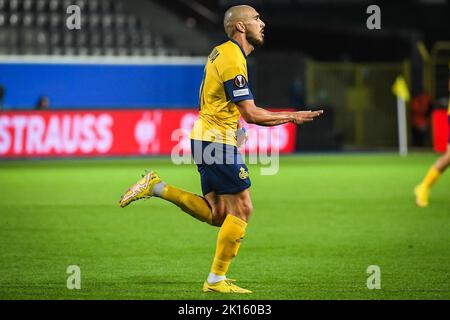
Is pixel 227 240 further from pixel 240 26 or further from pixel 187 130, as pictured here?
pixel 187 130

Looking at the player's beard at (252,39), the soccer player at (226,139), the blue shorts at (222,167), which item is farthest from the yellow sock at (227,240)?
the player's beard at (252,39)

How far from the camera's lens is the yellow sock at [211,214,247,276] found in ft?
24.7

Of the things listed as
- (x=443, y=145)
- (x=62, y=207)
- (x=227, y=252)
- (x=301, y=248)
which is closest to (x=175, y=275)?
(x=227, y=252)

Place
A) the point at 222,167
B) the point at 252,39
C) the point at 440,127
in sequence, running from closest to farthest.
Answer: the point at 222,167 < the point at 252,39 < the point at 440,127

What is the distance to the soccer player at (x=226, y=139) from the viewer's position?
7.51 metres

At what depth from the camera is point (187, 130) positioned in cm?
2631

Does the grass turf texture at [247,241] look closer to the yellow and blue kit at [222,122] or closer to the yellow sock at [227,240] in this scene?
the yellow sock at [227,240]

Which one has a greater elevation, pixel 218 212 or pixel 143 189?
pixel 143 189

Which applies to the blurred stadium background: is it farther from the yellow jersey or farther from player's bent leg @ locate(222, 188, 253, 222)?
the yellow jersey

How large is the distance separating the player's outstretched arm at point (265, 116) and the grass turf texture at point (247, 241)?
1348 millimetres

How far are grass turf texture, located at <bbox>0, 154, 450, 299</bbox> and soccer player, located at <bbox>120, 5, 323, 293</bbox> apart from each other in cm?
48

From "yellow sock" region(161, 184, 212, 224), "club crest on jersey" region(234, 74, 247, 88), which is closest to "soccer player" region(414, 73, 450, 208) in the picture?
"yellow sock" region(161, 184, 212, 224)

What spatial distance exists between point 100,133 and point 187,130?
236 cm

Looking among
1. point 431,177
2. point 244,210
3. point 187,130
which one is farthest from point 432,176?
point 187,130
